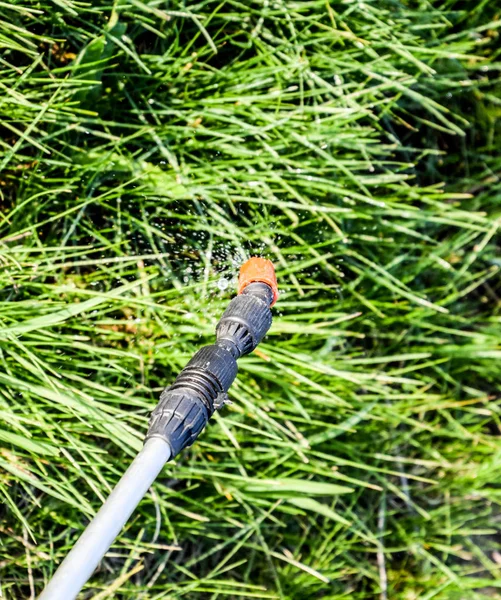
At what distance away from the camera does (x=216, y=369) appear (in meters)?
0.98

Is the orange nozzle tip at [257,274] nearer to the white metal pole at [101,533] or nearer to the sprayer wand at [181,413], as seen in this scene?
the sprayer wand at [181,413]

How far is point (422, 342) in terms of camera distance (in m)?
1.72

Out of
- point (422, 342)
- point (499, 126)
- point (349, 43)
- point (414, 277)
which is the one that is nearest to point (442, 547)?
point (422, 342)

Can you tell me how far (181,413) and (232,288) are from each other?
0.60m

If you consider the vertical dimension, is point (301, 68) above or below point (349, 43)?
below

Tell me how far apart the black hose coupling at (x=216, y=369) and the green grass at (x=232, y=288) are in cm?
30

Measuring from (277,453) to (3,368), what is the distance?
602mm

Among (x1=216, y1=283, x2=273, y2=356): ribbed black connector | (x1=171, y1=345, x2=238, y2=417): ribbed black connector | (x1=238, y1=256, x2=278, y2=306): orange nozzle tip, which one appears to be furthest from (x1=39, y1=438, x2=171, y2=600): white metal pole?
(x1=238, y1=256, x2=278, y2=306): orange nozzle tip

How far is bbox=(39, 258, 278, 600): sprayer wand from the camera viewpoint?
0.79 m

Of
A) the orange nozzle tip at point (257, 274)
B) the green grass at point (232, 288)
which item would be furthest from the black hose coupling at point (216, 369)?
the green grass at point (232, 288)

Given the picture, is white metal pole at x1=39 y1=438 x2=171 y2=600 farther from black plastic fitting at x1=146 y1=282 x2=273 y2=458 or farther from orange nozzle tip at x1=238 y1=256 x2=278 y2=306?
orange nozzle tip at x1=238 y1=256 x2=278 y2=306

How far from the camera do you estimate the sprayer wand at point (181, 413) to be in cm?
79

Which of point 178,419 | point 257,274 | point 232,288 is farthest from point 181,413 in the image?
point 232,288

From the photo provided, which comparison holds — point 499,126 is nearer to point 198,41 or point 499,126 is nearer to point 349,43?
point 349,43
